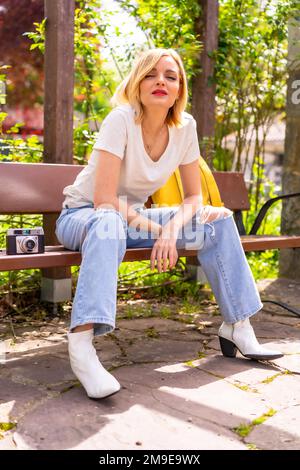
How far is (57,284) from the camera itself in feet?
11.8

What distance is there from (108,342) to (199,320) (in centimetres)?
74

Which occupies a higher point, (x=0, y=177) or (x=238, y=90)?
(x=238, y=90)

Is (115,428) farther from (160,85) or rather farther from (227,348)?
(160,85)

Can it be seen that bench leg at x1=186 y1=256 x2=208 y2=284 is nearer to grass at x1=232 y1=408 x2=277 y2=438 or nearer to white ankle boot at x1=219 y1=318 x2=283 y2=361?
white ankle boot at x1=219 y1=318 x2=283 y2=361

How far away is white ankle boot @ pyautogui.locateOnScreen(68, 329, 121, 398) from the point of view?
86.9 inches

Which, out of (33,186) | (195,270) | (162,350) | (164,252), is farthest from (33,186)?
(195,270)

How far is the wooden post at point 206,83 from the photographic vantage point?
430cm

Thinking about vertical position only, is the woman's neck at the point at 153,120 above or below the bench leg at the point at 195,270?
above

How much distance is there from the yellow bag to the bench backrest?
49 centimetres

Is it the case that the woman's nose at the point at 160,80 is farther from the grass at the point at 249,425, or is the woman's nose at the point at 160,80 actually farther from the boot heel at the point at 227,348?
the grass at the point at 249,425

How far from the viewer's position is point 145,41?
15.0 ft

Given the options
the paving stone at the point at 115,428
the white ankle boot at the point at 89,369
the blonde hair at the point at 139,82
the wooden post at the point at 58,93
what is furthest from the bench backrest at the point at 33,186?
the paving stone at the point at 115,428
